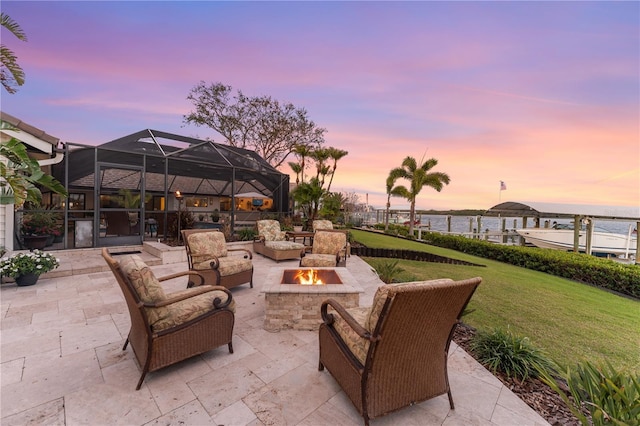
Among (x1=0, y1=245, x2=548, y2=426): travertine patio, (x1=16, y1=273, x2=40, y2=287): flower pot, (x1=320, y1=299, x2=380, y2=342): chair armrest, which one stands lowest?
(x1=0, y1=245, x2=548, y2=426): travertine patio

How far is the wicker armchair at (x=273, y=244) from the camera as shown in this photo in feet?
24.7

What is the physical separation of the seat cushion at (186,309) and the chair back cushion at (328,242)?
12.1ft

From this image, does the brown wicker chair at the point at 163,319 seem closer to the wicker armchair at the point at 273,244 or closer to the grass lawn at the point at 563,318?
the grass lawn at the point at 563,318

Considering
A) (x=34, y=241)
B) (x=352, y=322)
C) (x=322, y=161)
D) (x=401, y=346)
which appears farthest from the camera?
Result: (x=322, y=161)

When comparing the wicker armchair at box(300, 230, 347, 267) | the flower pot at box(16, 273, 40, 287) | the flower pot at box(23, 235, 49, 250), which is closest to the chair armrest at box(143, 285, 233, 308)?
the wicker armchair at box(300, 230, 347, 267)

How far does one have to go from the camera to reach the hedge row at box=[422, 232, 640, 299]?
273 inches

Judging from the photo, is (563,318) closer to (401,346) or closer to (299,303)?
(401,346)

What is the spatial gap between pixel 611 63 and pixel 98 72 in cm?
1575

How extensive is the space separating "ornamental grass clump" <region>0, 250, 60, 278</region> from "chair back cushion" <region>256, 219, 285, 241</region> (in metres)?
4.68

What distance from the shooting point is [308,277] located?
3.94m

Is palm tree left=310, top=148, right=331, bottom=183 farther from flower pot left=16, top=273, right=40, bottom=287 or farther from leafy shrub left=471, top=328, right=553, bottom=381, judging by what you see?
leafy shrub left=471, top=328, right=553, bottom=381

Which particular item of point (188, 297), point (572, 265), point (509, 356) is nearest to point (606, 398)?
point (509, 356)

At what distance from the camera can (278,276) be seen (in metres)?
3.94

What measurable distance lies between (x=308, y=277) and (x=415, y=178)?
15.3 m
